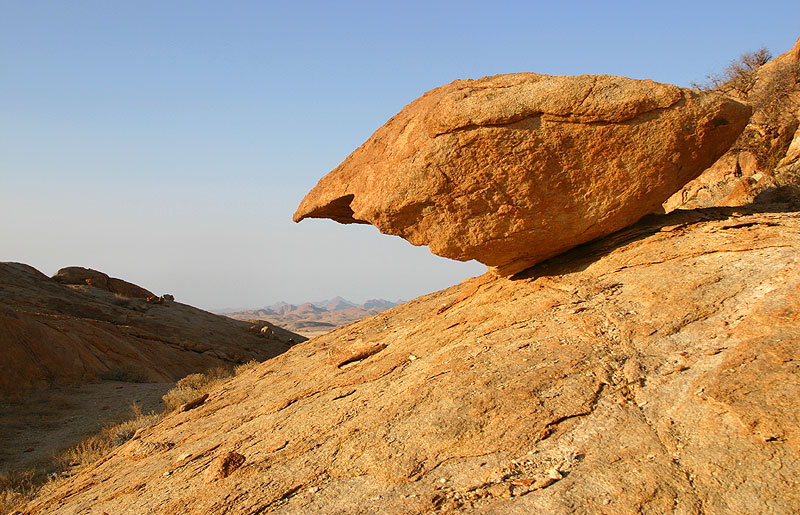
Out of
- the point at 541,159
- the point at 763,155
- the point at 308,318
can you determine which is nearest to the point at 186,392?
the point at 541,159

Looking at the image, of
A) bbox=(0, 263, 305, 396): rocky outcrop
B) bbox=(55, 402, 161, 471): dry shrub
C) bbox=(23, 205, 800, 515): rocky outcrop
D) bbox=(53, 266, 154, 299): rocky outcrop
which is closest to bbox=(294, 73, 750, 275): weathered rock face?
bbox=(23, 205, 800, 515): rocky outcrop

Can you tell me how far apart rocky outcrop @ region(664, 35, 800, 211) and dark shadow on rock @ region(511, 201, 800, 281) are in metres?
0.80

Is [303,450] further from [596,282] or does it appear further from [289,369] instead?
[289,369]

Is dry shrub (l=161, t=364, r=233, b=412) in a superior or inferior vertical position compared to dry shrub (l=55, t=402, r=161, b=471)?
superior

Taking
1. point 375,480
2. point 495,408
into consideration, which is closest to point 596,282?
point 495,408

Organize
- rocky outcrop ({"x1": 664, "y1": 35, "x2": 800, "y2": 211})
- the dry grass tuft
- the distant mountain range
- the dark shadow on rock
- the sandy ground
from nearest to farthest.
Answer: the dark shadow on rock
the dry grass tuft
rocky outcrop ({"x1": 664, "y1": 35, "x2": 800, "y2": 211})
the sandy ground
the distant mountain range

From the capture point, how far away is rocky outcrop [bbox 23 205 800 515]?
11.7ft

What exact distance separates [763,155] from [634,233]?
5.26 m

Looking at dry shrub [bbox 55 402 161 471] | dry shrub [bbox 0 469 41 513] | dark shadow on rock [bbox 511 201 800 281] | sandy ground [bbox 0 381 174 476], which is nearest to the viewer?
dark shadow on rock [bbox 511 201 800 281]

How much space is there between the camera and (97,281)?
26.9 meters

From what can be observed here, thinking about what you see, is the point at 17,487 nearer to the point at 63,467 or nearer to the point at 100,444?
the point at 63,467

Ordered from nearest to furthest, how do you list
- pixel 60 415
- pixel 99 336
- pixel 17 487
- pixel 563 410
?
Answer: pixel 563 410 < pixel 17 487 < pixel 60 415 < pixel 99 336

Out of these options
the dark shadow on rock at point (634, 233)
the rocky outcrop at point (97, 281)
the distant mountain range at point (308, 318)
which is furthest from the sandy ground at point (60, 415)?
the distant mountain range at point (308, 318)

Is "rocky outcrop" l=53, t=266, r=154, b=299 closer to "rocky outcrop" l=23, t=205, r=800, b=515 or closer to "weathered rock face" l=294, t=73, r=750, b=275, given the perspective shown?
"rocky outcrop" l=23, t=205, r=800, b=515
